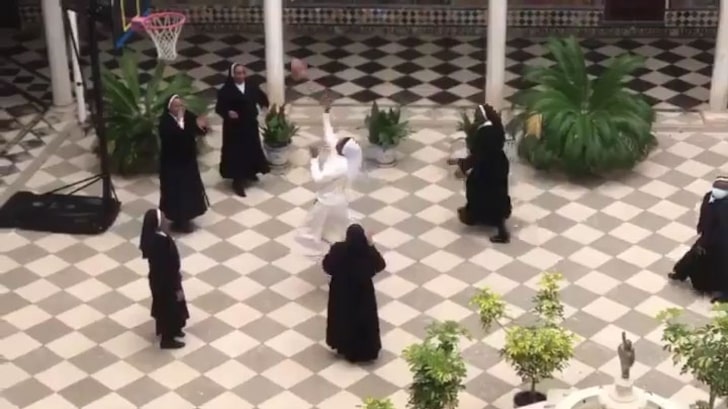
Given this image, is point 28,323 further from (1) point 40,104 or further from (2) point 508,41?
(2) point 508,41

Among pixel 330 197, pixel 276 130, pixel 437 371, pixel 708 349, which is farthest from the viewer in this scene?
pixel 276 130

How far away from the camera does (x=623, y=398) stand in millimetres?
10406

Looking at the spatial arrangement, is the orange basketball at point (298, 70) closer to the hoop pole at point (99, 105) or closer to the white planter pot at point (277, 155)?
the white planter pot at point (277, 155)

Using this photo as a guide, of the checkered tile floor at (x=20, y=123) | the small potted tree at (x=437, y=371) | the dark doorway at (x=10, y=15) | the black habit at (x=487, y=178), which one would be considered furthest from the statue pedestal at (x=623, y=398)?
the dark doorway at (x=10, y=15)

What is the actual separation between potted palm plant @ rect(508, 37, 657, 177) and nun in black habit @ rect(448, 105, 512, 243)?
1.15 meters

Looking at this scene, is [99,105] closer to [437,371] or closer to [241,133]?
[241,133]

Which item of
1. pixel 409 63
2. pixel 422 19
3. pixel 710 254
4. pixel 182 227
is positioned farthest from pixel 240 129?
pixel 422 19

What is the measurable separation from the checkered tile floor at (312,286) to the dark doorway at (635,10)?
332cm

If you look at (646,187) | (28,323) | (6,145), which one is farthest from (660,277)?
(6,145)

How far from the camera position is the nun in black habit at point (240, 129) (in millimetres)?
14180

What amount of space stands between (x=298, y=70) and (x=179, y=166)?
3.27 m

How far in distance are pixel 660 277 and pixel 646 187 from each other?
1.85 metres

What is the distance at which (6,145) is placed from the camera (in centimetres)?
1592

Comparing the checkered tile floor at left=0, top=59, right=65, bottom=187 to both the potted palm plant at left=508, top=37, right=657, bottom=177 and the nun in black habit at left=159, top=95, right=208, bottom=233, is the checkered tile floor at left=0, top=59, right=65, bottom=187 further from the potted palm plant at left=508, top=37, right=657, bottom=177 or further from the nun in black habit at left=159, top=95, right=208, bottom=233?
the potted palm plant at left=508, top=37, right=657, bottom=177
